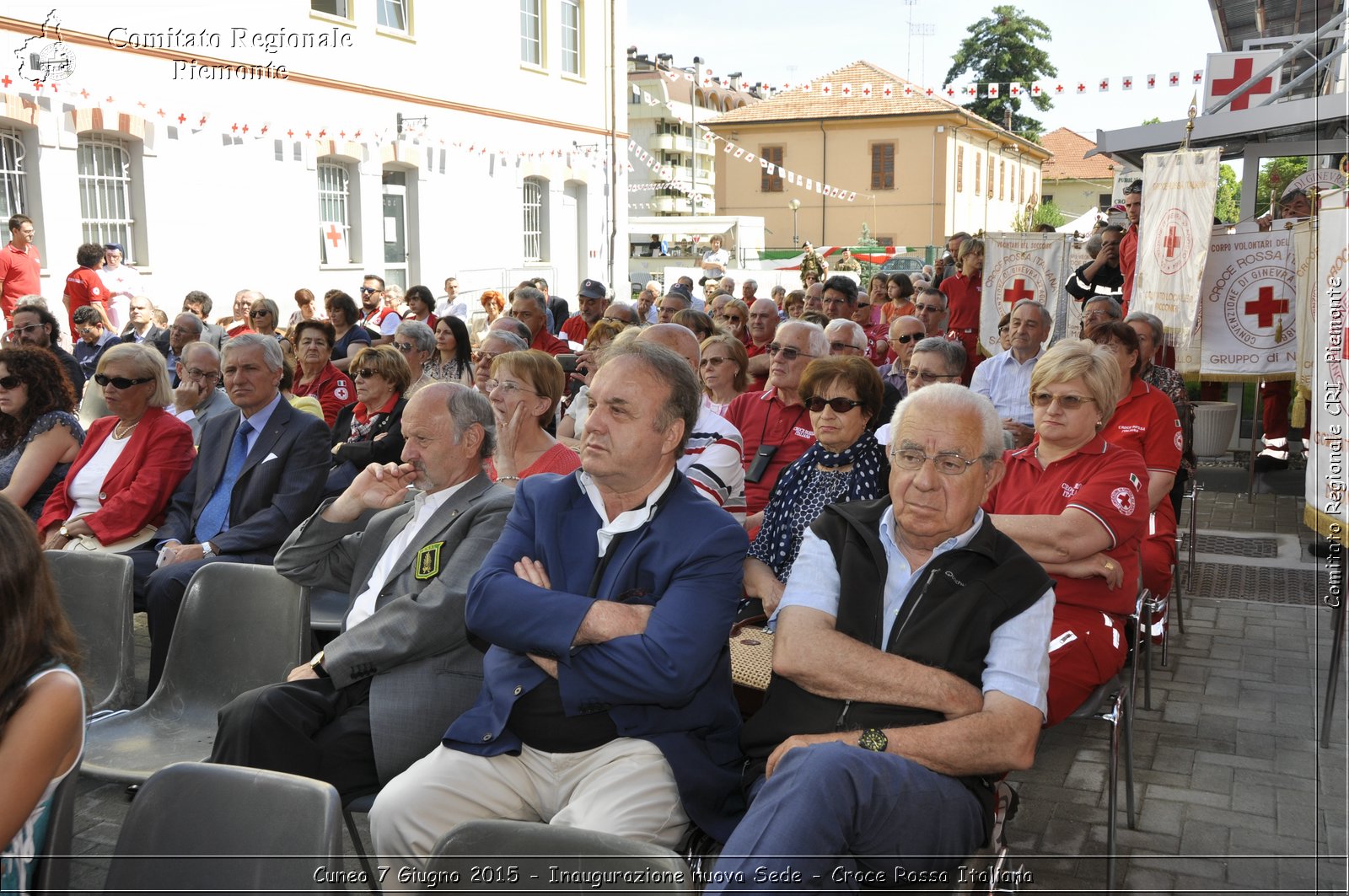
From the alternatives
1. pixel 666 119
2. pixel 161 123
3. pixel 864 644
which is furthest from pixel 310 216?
pixel 666 119

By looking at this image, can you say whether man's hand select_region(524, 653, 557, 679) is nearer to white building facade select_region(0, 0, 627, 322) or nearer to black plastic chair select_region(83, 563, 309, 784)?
black plastic chair select_region(83, 563, 309, 784)

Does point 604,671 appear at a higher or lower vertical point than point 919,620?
lower

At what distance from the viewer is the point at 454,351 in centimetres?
771

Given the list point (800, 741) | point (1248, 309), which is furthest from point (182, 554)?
point (1248, 309)

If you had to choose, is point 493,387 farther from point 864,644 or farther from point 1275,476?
point 1275,476

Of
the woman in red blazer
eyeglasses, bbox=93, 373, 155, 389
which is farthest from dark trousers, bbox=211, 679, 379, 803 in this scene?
eyeglasses, bbox=93, 373, 155, 389

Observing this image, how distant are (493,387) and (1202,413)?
6.02 meters

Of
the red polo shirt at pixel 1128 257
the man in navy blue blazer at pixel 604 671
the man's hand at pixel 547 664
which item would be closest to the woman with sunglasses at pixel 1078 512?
the man in navy blue blazer at pixel 604 671

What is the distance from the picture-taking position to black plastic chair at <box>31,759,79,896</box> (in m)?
1.98

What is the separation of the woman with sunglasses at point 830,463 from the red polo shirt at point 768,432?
21.3 inches

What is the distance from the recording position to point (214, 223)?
13.5 metres

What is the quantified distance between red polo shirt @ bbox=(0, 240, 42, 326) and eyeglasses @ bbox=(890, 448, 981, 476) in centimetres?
1007

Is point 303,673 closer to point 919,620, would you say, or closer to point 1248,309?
point 919,620

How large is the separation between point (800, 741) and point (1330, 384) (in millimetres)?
2617
